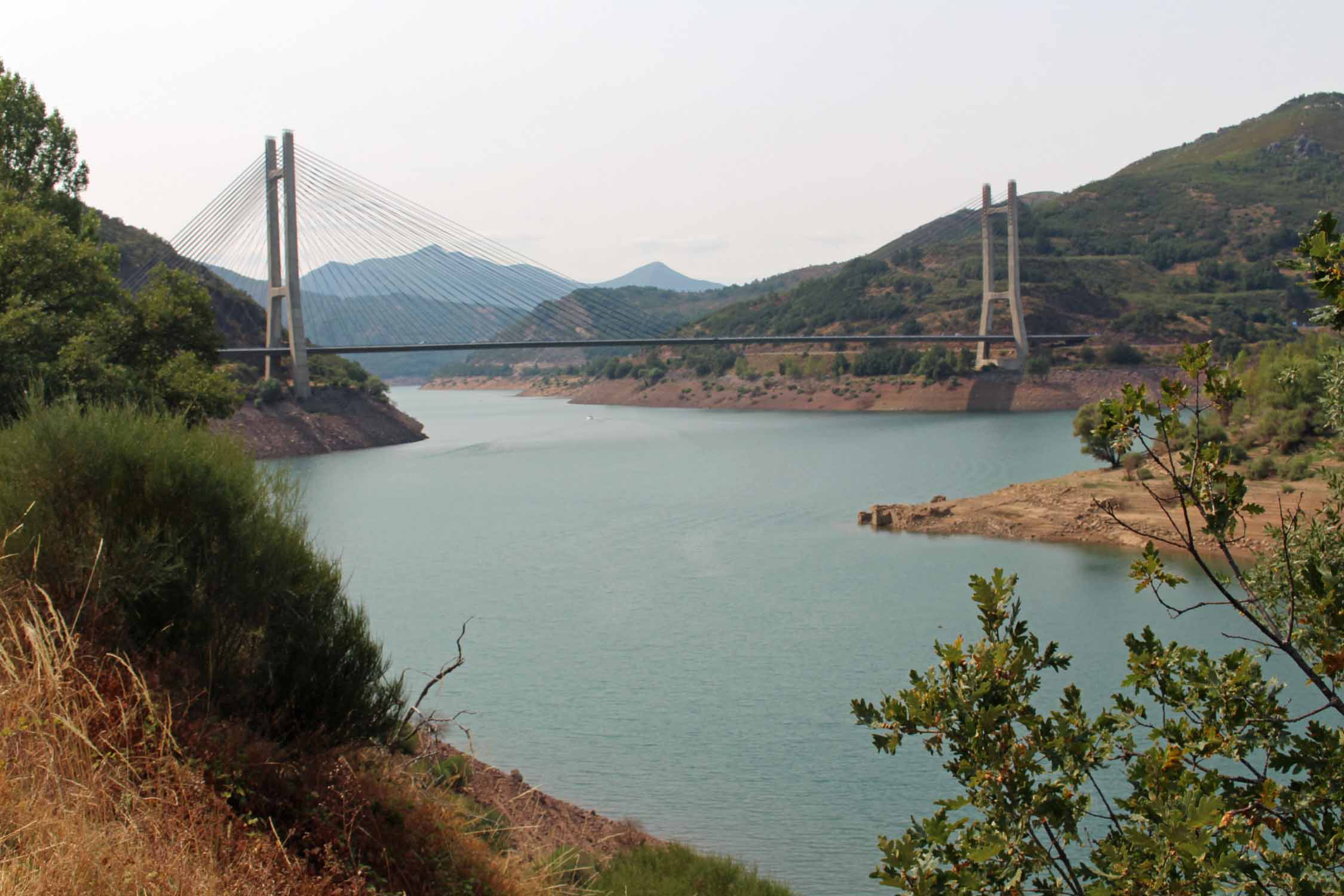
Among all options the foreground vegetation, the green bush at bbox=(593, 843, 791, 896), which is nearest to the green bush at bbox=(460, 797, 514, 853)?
the foreground vegetation

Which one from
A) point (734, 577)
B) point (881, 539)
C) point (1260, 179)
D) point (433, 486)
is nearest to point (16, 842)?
point (734, 577)

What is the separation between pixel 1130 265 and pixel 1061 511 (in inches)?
1776

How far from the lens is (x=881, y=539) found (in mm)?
17438

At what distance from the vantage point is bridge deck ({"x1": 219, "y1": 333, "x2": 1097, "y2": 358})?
3294 cm

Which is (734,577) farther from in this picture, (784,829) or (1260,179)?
(1260,179)

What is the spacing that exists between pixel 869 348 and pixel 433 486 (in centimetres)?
2926

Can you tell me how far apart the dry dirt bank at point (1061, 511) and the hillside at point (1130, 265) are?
95.2 feet

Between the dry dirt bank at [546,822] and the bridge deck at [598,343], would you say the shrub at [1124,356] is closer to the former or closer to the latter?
the bridge deck at [598,343]

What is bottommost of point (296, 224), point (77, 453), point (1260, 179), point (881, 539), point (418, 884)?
point (881, 539)

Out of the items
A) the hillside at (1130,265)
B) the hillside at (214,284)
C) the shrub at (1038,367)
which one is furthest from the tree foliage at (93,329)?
the hillside at (1130,265)

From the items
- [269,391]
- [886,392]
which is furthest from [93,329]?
[886,392]

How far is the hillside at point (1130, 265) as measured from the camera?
164 feet

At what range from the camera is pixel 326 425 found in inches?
1335

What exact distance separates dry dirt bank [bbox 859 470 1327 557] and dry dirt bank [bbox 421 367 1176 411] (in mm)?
19732
